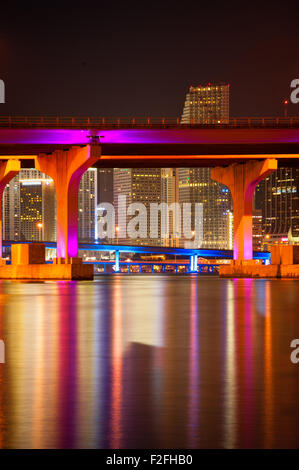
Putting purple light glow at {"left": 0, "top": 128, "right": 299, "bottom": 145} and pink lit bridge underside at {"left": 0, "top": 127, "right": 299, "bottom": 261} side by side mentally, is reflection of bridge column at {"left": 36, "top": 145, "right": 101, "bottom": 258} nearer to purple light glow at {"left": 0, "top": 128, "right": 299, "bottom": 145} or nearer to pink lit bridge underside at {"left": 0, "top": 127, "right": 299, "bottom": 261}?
pink lit bridge underside at {"left": 0, "top": 127, "right": 299, "bottom": 261}

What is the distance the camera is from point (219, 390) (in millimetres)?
11305

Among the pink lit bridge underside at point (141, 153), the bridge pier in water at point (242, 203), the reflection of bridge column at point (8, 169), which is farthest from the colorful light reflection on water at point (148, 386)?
the bridge pier in water at point (242, 203)

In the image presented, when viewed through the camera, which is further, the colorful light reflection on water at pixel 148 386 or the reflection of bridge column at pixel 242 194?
the reflection of bridge column at pixel 242 194

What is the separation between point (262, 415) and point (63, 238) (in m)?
72.5

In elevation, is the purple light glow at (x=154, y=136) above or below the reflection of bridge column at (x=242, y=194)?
above

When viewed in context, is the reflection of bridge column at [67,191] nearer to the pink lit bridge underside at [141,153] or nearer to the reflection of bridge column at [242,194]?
the pink lit bridge underside at [141,153]

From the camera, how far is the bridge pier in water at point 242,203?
9050 cm

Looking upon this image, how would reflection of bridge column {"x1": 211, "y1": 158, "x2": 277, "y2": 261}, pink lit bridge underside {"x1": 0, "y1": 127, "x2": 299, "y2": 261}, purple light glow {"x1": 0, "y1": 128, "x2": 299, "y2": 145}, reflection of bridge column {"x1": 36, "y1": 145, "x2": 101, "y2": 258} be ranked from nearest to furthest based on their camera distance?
purple light glow {"x1": 0, "y1": 128, "x2": 299, "y2": 145} → pink lit bridge underside {"x1": 0, "y1": 127, "x2": 299, "y2": 261} → reflection of bridge column {"x1": 36, "y1": 145, "x2": 101, "y2": 258} → reflection of bridge column {"x1": 211, "y1": 158, "x2": 277, "y2": 261}

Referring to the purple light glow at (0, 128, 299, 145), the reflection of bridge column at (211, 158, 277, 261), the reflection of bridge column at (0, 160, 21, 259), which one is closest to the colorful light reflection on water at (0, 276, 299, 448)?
the purple light glow at (0, 128, 299, 145)

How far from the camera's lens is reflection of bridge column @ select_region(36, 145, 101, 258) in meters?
79.6

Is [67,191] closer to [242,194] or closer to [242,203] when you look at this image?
[242,194]

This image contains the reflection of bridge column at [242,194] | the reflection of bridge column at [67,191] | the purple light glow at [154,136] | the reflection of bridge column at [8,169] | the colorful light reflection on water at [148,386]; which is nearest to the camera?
the colorful light reflection on water at [148,386]

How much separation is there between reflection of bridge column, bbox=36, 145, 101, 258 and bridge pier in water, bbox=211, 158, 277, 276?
20.3 m

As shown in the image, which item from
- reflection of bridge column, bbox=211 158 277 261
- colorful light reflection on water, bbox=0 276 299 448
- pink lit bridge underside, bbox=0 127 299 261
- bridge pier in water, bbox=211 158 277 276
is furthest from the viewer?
bridge pier in water, bbox=211 158 277 276
